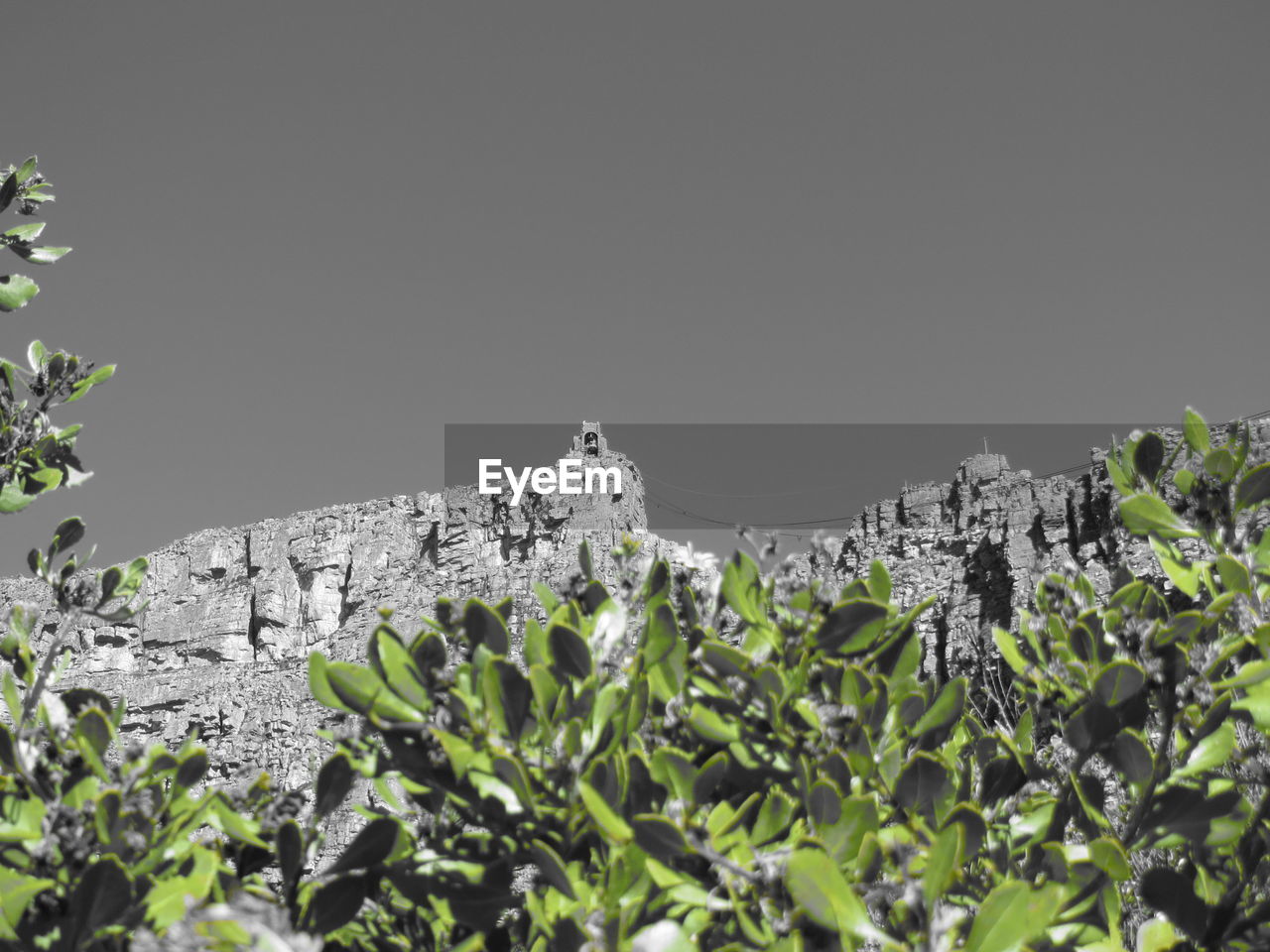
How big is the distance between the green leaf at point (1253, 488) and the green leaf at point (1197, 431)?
0.27ft

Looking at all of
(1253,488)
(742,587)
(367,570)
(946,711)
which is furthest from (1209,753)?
(367,570)

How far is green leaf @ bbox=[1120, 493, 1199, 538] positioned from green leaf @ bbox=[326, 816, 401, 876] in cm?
129

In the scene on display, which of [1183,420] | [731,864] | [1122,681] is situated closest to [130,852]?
[731,864]

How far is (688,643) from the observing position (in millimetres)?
1716

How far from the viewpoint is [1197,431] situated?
5.50ft

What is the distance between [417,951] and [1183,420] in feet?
5.34

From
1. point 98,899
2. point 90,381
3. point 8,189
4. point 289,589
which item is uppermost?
point 8,189

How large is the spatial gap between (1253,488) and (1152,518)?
18 centimetres

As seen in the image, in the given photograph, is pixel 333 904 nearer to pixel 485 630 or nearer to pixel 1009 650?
pixel 485 630

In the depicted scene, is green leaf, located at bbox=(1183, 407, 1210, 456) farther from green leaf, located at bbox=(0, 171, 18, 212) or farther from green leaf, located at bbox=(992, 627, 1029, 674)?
green leaf, located at bbox=(0, 171, 18, 212)

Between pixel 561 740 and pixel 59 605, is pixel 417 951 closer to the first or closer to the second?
pixel 561 740

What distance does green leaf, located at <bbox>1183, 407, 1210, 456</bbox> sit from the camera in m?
1.66

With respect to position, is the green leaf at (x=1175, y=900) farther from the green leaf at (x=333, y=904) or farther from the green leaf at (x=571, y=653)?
the green leaf at (x=333, y=904)

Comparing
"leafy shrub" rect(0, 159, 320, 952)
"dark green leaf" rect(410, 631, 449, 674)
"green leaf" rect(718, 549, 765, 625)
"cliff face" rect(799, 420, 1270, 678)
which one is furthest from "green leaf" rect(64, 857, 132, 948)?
"cliff face" rect(799, 420, 1270, 678)
